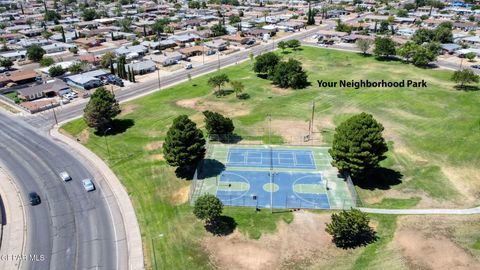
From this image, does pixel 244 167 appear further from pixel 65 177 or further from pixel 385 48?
pixel 385 48

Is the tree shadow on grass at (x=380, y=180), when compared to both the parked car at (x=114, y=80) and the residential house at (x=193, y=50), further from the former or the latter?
the residential house at (x=193, y=50)

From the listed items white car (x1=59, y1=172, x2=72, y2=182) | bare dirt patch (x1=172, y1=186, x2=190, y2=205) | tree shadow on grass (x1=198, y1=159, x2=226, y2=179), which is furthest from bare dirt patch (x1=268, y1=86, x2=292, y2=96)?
white car (x1=59, y1=172, x2=72, y2=182)

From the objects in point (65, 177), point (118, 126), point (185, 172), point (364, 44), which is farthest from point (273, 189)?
point (364, 44)

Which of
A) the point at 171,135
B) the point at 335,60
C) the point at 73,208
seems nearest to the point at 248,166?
the point at 171,135

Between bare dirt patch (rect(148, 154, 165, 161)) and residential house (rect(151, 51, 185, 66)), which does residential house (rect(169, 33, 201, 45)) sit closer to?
residential house (rect(151, 51, 185, 66))

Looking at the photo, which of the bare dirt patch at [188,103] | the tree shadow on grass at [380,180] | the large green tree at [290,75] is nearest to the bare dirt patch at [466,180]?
the tree shadow on grass at [380,180]

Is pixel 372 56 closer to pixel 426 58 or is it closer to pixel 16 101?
pixel 426 58
